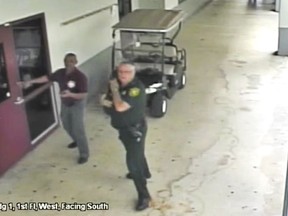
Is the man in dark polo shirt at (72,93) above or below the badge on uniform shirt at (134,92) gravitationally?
below

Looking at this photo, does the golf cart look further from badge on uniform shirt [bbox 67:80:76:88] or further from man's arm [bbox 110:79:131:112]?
man's arm [bbox 110:79:131:112]

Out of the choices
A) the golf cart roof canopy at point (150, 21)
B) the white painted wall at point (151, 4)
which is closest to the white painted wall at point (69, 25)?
the golf cart roof canopy at point (150, 21)

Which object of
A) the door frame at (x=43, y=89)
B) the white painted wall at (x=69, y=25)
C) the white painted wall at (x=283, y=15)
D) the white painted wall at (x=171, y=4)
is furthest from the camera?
the white painted wall at (x=171, y=4)

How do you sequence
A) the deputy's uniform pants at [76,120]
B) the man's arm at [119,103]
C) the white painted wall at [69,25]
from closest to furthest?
1. the man's arm at [119,103]
2. the deputy's uniform pants at [76,120]
3. the white painted wall at [69,25]

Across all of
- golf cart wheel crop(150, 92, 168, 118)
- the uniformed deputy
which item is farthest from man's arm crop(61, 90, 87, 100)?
golf cart wheel crop(150, 92, 168, 118)

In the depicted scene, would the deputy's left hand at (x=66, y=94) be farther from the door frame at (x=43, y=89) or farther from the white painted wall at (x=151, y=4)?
the white painted wall at (x=151, y=4)

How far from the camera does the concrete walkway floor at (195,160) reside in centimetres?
541

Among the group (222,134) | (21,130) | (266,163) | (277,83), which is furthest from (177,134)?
(277,83)

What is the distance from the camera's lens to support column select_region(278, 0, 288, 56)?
11.3 metres


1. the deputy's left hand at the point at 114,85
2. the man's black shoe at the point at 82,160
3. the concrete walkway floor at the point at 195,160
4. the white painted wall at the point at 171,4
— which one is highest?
the deputy's left hand at the point at 114,85

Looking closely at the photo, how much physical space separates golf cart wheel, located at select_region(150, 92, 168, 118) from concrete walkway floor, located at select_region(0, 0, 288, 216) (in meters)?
0.12

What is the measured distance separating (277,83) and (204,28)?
245 inches

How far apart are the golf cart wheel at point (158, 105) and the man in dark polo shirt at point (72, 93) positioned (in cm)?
186

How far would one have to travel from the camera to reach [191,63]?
11242mm
